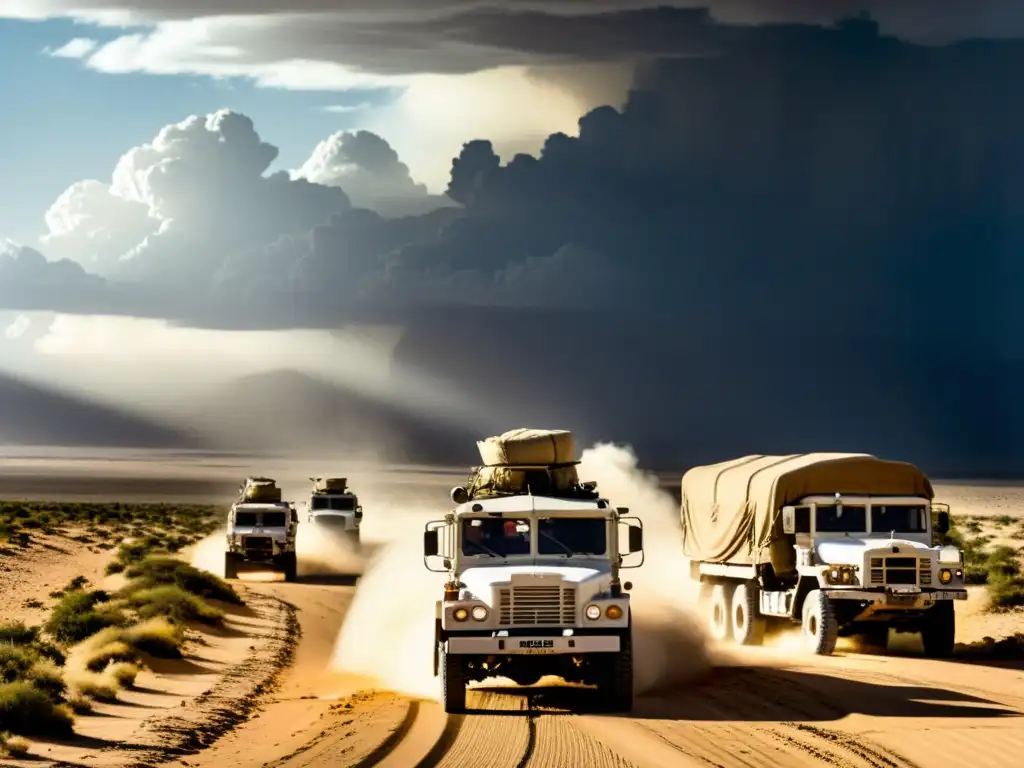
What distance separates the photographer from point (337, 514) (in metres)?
62.7

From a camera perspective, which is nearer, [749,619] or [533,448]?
[533,448]

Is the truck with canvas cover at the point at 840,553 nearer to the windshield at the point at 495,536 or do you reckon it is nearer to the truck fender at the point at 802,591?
the truck fender at the point at 802,591

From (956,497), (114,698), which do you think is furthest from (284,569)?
(956,497)

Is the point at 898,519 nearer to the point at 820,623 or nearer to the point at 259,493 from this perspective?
the point at 820,623

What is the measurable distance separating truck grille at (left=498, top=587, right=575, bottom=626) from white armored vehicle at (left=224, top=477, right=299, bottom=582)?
105 feet

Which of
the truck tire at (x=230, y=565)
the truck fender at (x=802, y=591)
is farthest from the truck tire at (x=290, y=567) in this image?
the truck fender at (x=802, y=591)

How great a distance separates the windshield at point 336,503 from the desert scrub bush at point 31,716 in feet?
140

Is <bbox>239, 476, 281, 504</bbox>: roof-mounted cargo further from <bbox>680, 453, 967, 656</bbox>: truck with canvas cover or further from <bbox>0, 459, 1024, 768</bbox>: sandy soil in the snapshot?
<bbox>680, 453, 967, 656</bbox>: truck with canvas cover

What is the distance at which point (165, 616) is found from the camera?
36.2 metres

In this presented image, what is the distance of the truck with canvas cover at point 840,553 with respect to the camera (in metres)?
28.4

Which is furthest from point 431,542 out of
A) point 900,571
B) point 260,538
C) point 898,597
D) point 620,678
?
point 260,538

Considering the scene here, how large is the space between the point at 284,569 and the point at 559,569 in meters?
32.4

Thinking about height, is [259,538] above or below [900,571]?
above

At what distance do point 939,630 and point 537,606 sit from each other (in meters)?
11.4
